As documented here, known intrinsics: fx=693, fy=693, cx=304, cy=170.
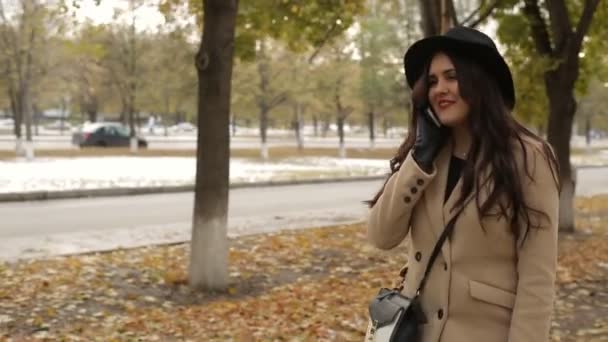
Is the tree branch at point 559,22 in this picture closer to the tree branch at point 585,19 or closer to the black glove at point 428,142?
the tree branch at point 585,19

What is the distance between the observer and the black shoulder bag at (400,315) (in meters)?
2.14

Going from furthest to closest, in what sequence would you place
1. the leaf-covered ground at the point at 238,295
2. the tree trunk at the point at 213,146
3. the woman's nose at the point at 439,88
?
1. the tree trunk at the point at 213,146
2. the leaf-covered ground at the point at 238,295
3. the woman's nose at the point at 439,88

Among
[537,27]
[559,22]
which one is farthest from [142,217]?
[559,22]

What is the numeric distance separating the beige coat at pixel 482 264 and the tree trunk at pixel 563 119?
939 cm

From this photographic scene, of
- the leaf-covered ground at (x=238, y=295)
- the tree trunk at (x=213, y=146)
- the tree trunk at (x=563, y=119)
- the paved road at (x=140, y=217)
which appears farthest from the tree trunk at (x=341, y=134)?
the tree trunk at (x=213, y=146)

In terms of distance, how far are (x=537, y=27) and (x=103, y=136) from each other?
28.9 m

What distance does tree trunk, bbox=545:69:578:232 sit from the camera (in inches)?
431

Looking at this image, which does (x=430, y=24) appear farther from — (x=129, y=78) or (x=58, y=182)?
(x=129, y=78)

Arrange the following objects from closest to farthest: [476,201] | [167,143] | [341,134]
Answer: [476,201], [341,134], [167,143]

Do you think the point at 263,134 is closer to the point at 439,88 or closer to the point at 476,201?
the point at 439,88

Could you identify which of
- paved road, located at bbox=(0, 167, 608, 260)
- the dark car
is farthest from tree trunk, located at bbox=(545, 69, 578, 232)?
the dark car

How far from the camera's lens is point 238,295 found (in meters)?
7.01

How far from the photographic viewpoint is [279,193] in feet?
57.6

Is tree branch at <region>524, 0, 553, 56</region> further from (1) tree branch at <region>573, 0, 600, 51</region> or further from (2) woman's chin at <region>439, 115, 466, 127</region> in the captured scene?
(2) woman's chin at <region>439, 115, 466, 127</region>
